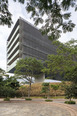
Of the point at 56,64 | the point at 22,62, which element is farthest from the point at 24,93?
the point at 56,64

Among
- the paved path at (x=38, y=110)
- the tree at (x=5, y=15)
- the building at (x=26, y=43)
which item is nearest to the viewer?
the tree at (x=5, y=15)

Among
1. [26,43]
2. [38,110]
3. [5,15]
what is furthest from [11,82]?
[26,43]

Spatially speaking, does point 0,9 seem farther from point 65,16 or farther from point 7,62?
point 7,62

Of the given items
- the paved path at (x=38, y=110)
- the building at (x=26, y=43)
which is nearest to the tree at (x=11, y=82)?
the paved path at (x=38, y=110)

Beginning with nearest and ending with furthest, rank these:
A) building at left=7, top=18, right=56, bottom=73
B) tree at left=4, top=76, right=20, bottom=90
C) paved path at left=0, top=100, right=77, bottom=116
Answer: paved path at left=0, top=100, right=77, bottom=116 → tree at left=4, top=76, right=20, bottom=90 → building at left=7, top=18, right=56, bottom=73

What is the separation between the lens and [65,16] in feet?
11.0

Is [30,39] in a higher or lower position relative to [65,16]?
higher

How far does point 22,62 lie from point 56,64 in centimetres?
1376

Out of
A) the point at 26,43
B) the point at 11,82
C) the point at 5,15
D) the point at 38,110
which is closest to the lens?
the point at 5,15

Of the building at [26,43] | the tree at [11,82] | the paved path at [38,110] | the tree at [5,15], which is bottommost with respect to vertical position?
the paved path at [38,110]

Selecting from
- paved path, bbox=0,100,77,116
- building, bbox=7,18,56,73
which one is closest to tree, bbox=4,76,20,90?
paved path, bbox=0,100,77,116

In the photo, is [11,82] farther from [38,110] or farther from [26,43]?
[26,43]

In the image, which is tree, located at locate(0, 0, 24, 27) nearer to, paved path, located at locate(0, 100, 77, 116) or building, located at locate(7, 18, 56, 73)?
paved path, located at locate(0, 100, 77, 116)

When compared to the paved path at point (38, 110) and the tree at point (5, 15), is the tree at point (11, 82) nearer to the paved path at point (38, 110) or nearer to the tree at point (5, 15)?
the paved path at point (38, 110)
